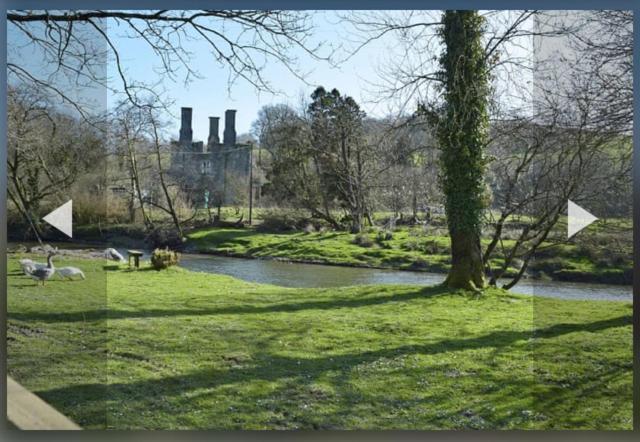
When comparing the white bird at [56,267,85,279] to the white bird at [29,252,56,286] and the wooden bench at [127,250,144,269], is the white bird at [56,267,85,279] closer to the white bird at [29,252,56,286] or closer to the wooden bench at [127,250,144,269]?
the white bird at [29,252,56,286]

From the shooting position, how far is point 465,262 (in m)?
6.26

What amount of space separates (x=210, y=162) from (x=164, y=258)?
3.22 feet

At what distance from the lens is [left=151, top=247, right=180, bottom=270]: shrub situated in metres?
5.30

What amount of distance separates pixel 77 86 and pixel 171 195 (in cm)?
126

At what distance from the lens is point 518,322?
528cm

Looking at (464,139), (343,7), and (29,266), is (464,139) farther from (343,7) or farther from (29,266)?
(29,266)

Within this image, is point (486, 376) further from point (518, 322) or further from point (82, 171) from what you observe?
point (82, 171)

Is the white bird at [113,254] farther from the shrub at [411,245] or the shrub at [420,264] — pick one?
the shrub at [420,264]

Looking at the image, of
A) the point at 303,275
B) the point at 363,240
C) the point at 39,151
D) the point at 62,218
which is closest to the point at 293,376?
the point at 303,275

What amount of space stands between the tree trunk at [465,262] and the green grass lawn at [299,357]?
0.61 metres

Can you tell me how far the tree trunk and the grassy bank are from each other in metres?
0.09

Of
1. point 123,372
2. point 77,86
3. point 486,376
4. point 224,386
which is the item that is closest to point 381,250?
point 486,376

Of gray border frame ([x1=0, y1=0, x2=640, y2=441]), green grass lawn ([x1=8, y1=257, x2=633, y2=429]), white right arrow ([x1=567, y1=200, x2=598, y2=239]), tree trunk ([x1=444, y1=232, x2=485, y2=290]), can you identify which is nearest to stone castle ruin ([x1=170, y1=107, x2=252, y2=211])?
green grass lawn ([x1=8, y1=257, x2=633, y2=429])

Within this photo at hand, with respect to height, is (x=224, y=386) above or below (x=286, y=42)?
below
